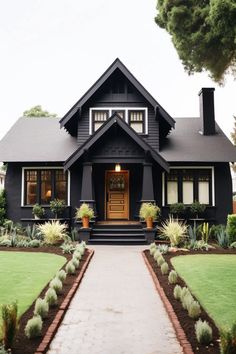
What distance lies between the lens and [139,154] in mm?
17906

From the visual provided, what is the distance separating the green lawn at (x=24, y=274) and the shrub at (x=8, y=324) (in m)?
1.60

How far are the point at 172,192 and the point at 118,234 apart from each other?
421 cm

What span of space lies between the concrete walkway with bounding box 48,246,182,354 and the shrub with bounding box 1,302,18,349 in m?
0.55

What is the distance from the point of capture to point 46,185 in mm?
19625

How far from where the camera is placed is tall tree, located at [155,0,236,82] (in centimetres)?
1188

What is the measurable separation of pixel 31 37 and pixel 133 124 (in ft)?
40.5

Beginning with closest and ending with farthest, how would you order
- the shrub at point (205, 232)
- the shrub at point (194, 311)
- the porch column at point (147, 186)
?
the shrub at point (194, 311)
the shrub at point (205, 232)
the porch column at point (147, 186)

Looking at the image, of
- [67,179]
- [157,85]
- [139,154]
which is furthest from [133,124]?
[157,85]

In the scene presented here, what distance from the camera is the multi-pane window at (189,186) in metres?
19.3

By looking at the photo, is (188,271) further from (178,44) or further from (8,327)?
(178,44)

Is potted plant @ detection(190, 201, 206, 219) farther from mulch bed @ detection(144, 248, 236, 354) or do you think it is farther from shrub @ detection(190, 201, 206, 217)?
mulch bed @ detection(144, 248, 236, 354)

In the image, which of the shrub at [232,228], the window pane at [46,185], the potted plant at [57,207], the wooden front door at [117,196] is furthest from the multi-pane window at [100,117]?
the shrub at [232,228]

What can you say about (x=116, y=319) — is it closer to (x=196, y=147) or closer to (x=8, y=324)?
(x=8, y=324)

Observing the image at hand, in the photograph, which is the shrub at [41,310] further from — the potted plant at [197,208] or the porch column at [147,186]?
the potted plant at [197,208]
